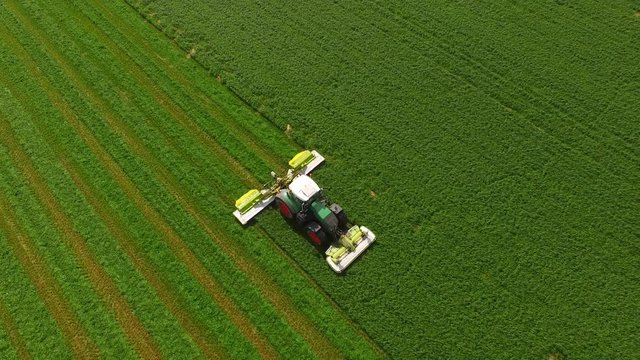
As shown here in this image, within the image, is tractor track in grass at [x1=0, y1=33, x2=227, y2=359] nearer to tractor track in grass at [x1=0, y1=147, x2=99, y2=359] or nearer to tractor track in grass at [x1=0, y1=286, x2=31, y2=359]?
tractor track in grass at [x1=0, y1=147, x2=99, y2=359]

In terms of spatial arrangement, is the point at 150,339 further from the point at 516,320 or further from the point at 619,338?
the point at 619,338

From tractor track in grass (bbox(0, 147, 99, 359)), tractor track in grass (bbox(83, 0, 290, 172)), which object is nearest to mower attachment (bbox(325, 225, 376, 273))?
tractor track in grass (bbox(83, 0, 290, 172))

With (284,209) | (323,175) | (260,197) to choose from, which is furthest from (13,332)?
(323,175)

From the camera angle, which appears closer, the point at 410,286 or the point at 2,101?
the point at 410,286

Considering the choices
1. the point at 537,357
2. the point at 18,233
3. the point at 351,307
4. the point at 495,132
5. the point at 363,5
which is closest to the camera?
the point at 537,357

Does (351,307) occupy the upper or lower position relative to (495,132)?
lower

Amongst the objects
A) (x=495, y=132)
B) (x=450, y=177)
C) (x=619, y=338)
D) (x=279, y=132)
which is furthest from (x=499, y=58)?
(x=619, y=338)

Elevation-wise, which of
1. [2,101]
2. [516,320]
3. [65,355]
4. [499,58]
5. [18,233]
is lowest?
[65,355]
